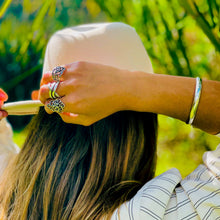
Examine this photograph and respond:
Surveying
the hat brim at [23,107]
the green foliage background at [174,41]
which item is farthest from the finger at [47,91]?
the green foliage background at [174,41]

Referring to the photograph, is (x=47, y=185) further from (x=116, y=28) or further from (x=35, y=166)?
(x=116, y=28)

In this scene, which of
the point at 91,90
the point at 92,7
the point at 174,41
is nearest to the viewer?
the point at 91,90

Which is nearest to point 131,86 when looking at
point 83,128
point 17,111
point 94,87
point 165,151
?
point 94,87

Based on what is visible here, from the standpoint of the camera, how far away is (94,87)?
2.65 ft

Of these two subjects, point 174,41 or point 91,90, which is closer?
point 91,90

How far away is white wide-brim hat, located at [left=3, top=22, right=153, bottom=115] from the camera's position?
3.38ft

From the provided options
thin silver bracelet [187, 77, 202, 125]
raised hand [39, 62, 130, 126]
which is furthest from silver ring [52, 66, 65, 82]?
thin silver bracelet [187, 77, 202, 125]

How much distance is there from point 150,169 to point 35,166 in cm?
32

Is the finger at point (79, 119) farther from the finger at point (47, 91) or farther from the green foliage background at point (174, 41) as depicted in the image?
the green foliage background at point (174, 41)

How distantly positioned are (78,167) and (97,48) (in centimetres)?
31

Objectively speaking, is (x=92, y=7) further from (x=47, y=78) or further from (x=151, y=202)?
(x=151, y=202)

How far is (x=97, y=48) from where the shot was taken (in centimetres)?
103

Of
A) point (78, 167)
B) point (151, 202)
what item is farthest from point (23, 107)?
point (151, 202)

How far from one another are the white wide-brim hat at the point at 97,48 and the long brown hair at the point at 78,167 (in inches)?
4.9
